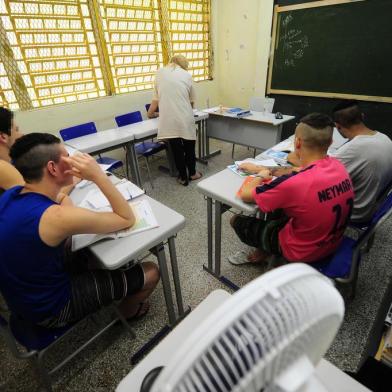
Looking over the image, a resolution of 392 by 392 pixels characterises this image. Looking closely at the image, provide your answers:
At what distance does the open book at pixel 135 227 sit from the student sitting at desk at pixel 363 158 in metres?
1.25

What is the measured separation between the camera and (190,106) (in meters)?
2.94

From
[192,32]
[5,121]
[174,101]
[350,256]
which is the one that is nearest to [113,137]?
[174,101]

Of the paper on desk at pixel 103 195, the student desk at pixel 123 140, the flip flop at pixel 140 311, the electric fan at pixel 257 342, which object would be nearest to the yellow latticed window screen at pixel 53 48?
the student desk at pixel 123 140

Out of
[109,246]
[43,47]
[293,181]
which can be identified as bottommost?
[109,246]

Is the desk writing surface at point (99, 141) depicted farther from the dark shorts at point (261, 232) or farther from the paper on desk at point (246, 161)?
the dark shorts at point (261, 232)

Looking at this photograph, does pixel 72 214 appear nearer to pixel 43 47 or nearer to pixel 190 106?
pixel 190 106

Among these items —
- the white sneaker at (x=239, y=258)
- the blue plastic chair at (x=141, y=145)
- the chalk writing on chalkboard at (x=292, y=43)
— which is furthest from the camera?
the chalk writing on chalkboard at (x=292, y=43)

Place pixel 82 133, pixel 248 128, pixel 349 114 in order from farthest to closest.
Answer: pixel 248 128, pixel 82 133, pixel 349 114

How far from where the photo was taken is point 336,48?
11.2 feet

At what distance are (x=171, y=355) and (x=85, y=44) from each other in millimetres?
3943

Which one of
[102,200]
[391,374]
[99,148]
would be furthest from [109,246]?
[99,148]

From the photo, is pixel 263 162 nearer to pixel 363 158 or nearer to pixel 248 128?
pixel 363 158

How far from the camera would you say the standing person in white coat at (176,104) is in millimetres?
2764

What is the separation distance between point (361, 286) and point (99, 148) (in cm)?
264
